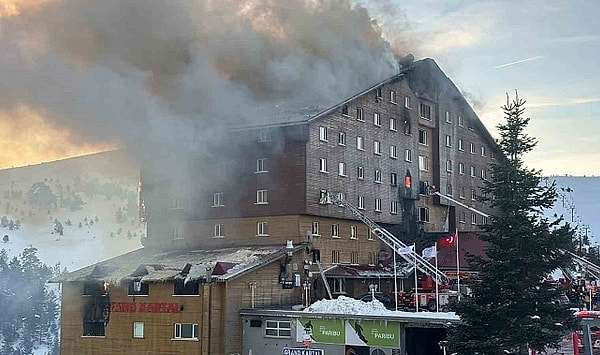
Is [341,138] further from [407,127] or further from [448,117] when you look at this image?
[448,117]

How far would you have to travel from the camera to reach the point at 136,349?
36.8 meters

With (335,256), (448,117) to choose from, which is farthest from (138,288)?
(448,117)

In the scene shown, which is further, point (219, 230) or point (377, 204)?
point (377, 204)

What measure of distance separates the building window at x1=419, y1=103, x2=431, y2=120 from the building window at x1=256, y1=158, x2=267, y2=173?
46.2 ft

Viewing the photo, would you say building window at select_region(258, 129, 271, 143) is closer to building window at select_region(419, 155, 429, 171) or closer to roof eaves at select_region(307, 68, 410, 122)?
roof eaves at select_region(307, 68, 410, 122)

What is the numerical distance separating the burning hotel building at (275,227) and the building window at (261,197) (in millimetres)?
84

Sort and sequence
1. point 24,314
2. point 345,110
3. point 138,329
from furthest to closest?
1. point 24,314
2. point 345,110
3. point 138,329

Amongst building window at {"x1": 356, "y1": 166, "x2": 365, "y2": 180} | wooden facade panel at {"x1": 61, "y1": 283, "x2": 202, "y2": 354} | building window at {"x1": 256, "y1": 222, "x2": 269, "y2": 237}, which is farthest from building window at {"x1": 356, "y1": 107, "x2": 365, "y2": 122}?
wooden facade panel at {"x1": 61, "y1": 283, "x2": 202, "y2": 354}

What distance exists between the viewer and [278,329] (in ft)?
114

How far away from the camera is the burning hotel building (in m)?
35.7

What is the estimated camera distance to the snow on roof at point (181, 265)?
35.7 meters

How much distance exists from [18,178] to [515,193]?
595 feet

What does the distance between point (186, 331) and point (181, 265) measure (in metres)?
3.99

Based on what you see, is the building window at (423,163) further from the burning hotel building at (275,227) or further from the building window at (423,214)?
the building window at (423,214)
